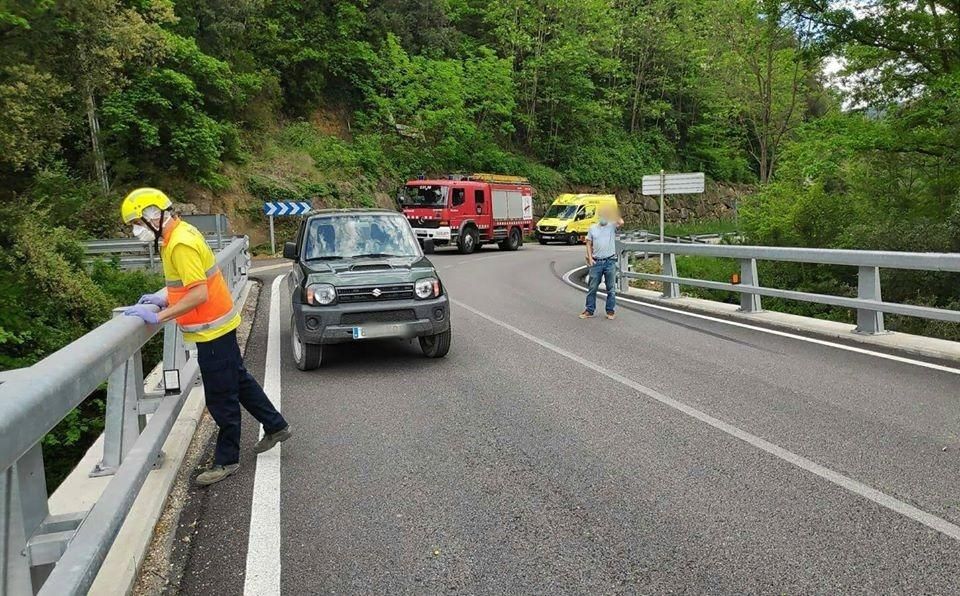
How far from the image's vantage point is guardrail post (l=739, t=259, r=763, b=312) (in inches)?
426

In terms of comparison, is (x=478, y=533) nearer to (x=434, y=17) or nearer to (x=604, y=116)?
(x=434, y=17)

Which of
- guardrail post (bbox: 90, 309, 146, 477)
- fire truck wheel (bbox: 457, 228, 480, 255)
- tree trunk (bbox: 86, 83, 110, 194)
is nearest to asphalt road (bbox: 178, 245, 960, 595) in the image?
guardrail post (bbox: 90, 309, 146, 477)

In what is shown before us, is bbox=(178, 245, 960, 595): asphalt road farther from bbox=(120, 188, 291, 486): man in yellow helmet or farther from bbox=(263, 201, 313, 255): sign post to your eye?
bbox=(263, 201, 313, 255): sign post

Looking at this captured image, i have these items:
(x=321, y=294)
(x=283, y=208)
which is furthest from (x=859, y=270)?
(x=283, y=208)

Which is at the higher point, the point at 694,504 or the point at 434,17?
the point at 434,17

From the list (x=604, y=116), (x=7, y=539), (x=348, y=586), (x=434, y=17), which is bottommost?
(x=348, y=586)

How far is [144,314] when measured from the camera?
4000 millimetres

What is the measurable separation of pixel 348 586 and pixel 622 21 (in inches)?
2097

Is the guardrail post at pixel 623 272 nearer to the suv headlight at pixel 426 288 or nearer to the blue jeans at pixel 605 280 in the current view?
the blue jeans at pixel 605 280

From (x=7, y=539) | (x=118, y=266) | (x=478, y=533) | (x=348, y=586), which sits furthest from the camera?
(x=118, y=266)

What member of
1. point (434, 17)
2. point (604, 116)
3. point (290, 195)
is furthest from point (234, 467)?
point (604, 116)

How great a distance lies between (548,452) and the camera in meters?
4.89

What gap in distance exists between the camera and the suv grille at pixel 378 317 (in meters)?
7.32

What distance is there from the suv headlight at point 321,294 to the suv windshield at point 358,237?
1.03m
